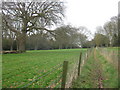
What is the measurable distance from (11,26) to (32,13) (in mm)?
5216

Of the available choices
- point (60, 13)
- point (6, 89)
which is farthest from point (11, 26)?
point (6, 89)

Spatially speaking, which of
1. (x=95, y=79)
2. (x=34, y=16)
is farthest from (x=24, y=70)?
(x=34, y=16)

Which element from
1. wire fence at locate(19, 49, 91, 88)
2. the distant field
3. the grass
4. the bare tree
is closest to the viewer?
wire fence at locate(19, 49, 91, 88)

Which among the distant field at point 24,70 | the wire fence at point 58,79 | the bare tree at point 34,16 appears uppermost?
the bare tree at point 34,16

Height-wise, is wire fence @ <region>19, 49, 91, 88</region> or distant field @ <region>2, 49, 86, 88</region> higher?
wire fence @ <region>19, 49, 91, 88</region>

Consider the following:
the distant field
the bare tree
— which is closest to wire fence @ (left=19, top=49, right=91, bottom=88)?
the distant field

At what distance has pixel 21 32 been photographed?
69.3ft

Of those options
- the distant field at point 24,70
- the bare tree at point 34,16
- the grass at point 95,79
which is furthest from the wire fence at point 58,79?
the bare tree at point 34,16

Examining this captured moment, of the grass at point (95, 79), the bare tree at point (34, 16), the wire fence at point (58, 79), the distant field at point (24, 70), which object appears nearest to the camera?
the wire fence at point (58, 79)

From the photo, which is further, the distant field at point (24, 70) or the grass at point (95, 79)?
the distant field at point (24, 70)

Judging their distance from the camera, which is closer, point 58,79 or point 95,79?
point 58,79

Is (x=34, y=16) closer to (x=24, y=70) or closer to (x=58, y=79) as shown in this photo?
(x=24, y=70)

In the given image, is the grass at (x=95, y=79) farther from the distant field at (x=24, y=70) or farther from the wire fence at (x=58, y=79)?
the distant field at (x=24, y=70)

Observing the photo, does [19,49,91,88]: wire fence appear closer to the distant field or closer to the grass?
the distant field
